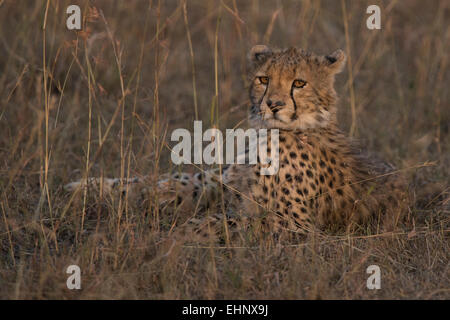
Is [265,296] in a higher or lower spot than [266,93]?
lower

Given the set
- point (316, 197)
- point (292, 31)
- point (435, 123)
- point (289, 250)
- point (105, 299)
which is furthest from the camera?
point (292, 31)

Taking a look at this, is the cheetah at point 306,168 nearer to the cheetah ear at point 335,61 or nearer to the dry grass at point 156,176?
the cheetah ear at point 335,61

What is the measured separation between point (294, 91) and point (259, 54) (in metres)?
0.44

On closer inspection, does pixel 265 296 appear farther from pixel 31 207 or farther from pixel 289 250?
pixel 31 207

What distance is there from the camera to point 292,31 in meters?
6.01

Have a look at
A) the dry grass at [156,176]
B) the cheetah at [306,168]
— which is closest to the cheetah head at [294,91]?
the cheetah at [306,168]

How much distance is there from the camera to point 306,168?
3359mm

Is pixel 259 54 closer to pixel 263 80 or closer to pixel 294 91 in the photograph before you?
pixel 263 80

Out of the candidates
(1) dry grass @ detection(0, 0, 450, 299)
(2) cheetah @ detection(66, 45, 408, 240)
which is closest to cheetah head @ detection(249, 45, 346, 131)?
(2) cheetah @ detection(66, 45, 408, 240)

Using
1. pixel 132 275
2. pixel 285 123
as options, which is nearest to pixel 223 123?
pixel 285 123

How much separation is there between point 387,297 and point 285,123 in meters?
1.20

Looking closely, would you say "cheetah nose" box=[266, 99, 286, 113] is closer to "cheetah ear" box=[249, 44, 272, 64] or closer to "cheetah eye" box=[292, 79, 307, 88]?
"cheetah eye" box=[292, 79, 307, 88]

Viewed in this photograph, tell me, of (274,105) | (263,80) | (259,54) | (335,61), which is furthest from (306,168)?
(259,54)
